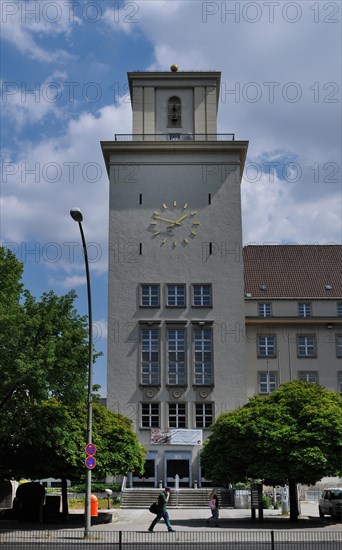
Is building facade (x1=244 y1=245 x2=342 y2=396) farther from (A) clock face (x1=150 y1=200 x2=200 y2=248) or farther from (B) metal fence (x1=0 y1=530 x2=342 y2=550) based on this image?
(B) metal fence (x1=0 y1=530 x2=342 y2=550)

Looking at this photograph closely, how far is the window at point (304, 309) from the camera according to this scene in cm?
6675

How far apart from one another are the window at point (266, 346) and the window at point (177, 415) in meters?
9.58

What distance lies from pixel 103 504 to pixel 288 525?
69.2ft

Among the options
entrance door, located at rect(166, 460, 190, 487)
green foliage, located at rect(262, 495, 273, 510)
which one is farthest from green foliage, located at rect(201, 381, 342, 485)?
entrance door, located at rect(166, 460, 190, 487)

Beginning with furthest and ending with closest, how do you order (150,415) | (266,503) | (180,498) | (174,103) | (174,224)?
1. (174,103)
2. (174,224)
3. (150,415)
4. (180,498)
5. (266,503)

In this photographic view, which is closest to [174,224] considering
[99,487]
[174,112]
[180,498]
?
[174,112]

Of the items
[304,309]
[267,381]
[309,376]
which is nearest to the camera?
[267,381]

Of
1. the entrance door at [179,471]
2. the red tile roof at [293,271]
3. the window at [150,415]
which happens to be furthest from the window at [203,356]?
the red tile roof at [293,271]

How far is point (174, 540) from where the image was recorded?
84.2 ft

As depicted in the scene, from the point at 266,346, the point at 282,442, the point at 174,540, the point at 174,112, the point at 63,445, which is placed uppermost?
the point at 174,112

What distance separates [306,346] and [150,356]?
14.9 m

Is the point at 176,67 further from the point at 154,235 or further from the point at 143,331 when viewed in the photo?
the point at 143,331

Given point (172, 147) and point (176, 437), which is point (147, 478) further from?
point (172, 147)

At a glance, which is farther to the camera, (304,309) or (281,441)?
(304,309)
